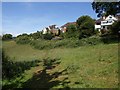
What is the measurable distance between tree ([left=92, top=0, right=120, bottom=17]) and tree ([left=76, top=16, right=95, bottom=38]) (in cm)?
1666

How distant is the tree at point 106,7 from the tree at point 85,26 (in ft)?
54.7

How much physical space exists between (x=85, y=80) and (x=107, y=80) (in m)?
1.09

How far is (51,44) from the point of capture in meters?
36.0

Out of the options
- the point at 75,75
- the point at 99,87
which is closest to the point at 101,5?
the point at 75,75

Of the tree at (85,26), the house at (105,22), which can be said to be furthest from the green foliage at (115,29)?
the house at (105,22)

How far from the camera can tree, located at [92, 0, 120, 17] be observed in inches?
1248

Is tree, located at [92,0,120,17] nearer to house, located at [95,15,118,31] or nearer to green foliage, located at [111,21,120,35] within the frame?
green foliage, located at [111,21,120,35]

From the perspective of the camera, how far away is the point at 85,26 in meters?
52.6

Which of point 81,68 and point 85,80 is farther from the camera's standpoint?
point 81,68

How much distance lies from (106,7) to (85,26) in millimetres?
20261

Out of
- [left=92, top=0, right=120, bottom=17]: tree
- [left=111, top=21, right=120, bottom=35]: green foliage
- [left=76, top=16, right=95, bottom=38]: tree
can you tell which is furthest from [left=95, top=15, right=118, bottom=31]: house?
[left=92, top=0, right=120, bottom=17]: tree

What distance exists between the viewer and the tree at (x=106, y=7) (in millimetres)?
31703

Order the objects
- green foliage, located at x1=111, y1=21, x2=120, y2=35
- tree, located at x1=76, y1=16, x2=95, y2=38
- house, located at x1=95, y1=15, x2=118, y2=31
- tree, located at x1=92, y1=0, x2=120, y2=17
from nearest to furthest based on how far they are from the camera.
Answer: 1. tree, located at x1=92, y1=0, x2=120, y2=17
2. green foliage, located at x1=111, y1=21, x2=120, y2=35
3. tree, located at x1=76, y1=16, x2=95, y2=38
4. house, located at x1=95, y1=15, x2=118, y2=31

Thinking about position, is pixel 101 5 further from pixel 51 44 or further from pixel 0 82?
pixel 0 82
